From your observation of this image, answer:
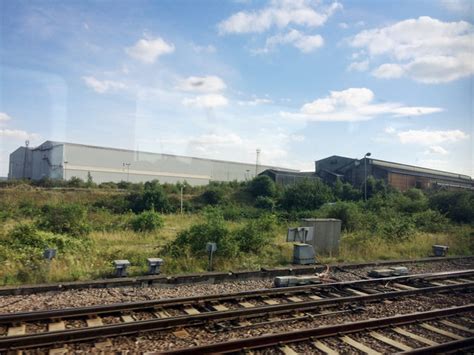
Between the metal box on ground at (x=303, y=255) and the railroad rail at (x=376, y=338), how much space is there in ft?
15.4

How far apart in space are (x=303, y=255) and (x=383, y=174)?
43.8m

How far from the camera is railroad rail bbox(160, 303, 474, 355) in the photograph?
512 centimetres

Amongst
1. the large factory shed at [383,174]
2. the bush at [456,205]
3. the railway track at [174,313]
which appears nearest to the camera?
the railway track at [174,313]

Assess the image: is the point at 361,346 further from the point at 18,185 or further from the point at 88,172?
the point at 88,172

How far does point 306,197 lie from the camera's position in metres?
35.5

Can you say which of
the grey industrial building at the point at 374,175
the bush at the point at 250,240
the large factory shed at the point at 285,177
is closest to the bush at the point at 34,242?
the bush at the point at 250,240

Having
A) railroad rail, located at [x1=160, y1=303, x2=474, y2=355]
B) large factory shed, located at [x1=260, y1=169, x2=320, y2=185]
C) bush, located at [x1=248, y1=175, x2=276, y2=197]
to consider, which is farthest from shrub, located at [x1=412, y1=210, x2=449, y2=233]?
large factory shed, located at [x1=260, y1=169, x2=320, y2=185]

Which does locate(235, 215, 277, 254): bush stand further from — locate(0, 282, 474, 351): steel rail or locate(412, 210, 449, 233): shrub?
locate(412, 210, 449, 233): shrub

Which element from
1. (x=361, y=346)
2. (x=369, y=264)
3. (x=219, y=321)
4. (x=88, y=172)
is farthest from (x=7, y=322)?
(x=88, y=172)

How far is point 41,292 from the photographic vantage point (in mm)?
7746

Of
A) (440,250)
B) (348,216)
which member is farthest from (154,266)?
(348,216)

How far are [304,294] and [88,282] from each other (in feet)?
15.1

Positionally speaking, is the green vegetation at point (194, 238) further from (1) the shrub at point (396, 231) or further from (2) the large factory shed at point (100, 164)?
(2) the large factory shed at point (100, 164)

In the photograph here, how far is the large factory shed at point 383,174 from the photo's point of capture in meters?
51.8
